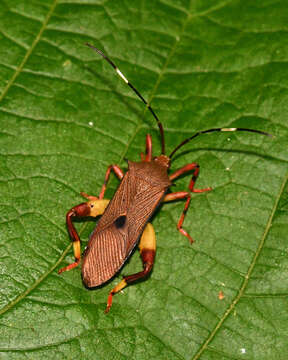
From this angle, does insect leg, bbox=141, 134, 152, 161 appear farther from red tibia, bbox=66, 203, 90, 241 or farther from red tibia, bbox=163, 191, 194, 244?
red tibia, bbox=66, 203, 90, 241

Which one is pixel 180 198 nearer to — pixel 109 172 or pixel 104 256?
pixel 109 172

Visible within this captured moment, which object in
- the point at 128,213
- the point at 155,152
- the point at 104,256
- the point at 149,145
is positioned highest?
the point at 149,145

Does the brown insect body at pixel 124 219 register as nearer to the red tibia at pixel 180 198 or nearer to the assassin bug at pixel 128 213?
the assassin bug at pixel 128 213

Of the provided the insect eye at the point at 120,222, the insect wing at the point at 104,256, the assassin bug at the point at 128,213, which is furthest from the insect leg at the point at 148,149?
the insect wing at the point at 104,256

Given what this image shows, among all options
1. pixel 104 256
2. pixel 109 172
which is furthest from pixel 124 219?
pixel 109 172

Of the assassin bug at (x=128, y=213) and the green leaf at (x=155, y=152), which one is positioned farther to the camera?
the assassin bug at (x=128, y=213)

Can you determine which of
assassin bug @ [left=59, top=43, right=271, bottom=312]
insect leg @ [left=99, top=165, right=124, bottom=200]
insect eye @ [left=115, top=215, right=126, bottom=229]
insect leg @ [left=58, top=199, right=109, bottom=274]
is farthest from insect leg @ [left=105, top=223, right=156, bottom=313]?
insect leg @ [left=99, top=165, right=124, bottom=200]
